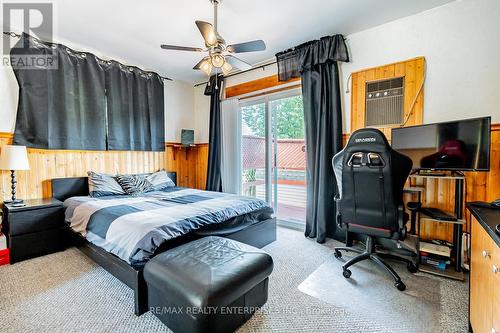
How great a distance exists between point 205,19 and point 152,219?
87.1 inches

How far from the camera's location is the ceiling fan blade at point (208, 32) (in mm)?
2004

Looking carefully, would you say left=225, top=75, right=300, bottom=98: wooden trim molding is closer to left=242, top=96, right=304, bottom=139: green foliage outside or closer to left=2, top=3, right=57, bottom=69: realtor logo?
left=242, top=96, right=304, bottom=139: green foliage outside

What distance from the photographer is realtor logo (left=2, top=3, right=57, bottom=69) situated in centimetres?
247

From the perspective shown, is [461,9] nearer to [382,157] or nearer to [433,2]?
[433,2]

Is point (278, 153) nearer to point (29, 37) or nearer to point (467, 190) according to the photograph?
point (467, 190)

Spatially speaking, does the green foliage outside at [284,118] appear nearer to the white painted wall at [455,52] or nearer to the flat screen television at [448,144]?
the white painted wall at [455,52]

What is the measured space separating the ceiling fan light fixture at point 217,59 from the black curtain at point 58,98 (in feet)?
6.88

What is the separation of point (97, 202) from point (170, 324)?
69.8 inches

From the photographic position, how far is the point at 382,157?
74.4 inches

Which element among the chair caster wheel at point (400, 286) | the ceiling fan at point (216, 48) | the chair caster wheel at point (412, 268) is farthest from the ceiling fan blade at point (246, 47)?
the chair caster wheel at point (412, 268)

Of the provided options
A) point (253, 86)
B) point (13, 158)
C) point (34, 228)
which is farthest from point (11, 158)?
point (253, 86)

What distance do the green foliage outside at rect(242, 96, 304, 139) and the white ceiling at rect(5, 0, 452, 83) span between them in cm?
81

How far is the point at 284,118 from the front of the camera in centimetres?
378

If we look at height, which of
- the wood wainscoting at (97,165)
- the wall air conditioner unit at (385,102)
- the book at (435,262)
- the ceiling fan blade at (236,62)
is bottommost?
the book at (435,262)
